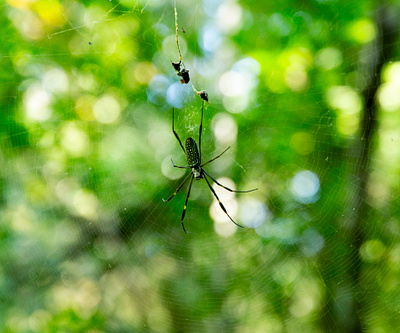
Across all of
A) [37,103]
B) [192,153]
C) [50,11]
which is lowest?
[192,153]

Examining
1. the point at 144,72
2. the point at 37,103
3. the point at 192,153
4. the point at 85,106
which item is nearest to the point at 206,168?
the point at 192,153

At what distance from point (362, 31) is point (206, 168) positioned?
2.67 metres

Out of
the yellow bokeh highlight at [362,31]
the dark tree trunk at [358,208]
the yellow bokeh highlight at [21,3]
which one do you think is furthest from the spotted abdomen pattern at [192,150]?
the yellow bokeh highlight at [21,3]

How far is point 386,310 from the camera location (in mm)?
4309

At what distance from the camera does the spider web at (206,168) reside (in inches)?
142

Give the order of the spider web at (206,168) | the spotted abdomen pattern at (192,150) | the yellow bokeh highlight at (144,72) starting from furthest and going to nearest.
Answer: the yellow bokeh highlight at (144,72) → the spider web at (206,168) → the spotted abdomen pattern at (192,150)

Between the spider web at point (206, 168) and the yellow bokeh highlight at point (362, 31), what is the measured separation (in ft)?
0.06

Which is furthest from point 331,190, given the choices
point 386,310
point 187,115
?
point 187,115

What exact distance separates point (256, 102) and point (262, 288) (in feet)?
11.0

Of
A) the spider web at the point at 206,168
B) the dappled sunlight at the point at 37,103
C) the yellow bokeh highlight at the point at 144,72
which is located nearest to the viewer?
the spider web at the point at 206,168

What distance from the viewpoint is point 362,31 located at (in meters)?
3.41

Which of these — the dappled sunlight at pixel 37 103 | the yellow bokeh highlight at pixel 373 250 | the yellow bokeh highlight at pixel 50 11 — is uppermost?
the yellow bokeh highlight at pixel 50 11

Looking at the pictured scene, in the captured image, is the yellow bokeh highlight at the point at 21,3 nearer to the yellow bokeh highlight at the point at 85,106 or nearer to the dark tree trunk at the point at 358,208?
the yellow bokeh highlight at the point at 85,106

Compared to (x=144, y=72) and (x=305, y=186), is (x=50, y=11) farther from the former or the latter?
(x=305, y=186)
